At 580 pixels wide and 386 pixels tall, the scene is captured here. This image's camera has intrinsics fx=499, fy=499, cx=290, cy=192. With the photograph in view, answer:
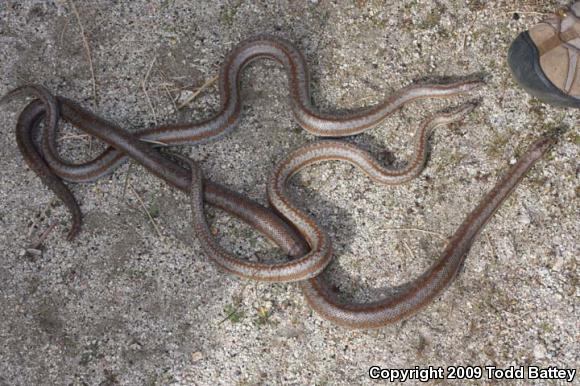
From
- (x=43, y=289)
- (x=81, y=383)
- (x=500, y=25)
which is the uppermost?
(x=500, y=25)

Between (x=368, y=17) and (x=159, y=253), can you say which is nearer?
(x=159, y=253)

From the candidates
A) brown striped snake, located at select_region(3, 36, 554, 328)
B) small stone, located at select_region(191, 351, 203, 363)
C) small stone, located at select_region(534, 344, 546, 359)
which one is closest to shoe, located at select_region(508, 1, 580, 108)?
brown striped snake, located at select_region(3, 36, 554, 328)

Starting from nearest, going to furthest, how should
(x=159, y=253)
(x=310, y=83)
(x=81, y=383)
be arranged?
(x=81, y=383) → (x=159, y=253) → (x=310, y=83)

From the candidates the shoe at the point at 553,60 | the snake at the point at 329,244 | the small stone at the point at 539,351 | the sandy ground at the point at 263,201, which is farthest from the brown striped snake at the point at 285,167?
the small stone at the point at 539,351

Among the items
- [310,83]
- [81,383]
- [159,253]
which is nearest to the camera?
[81,383]

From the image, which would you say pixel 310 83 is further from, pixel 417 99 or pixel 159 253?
pixel 159 253

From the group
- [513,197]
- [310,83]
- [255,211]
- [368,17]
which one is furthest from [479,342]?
[368,17]

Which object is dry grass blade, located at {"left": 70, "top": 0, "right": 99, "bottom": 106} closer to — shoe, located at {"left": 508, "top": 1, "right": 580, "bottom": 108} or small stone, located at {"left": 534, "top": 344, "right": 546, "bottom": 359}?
shoe, located at {"left": 508, "top": 1, "right": 580, "bottom": 108}

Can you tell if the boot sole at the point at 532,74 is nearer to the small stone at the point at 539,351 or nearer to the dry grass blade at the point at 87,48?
the small stone at the point at 539,351
